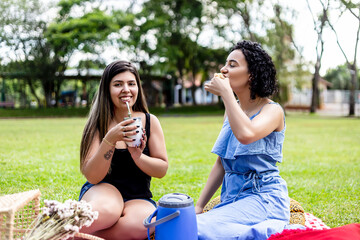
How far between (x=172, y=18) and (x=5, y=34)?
42.6 ft

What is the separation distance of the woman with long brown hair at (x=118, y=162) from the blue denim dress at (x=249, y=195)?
0.52 metres

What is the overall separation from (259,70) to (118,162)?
1269 mm

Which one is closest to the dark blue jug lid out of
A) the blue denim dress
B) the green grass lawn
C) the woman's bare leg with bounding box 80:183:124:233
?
the blue denim dress

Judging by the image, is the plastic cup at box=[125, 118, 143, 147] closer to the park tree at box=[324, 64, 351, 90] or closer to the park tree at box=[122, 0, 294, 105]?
the park tree at box=[122, 0, 294, 105]

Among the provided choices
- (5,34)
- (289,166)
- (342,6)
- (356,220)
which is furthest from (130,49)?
(356,220)

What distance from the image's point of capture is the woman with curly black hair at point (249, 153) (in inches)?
91.2

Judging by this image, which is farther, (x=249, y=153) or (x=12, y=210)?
(x=249, y=153)

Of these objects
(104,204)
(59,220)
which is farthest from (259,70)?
(59,220)

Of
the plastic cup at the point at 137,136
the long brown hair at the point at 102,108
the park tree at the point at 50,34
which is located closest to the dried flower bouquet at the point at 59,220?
the plastic cup at the point at 137,136

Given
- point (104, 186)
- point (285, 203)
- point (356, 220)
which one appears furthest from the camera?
point (356, 220)

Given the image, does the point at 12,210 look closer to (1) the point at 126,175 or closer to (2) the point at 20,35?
(1) the point at 126,175

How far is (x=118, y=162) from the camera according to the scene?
2.85m

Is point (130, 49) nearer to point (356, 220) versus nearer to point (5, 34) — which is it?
point (5, 34)

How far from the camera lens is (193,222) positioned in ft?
7.05
